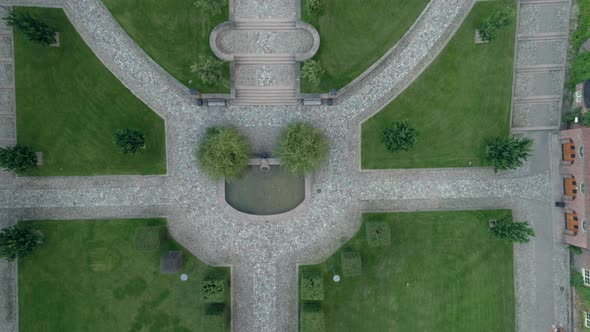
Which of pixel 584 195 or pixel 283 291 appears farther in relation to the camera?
pixel 283 291

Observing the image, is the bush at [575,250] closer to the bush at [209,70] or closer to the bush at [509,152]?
the bush at [509,152]

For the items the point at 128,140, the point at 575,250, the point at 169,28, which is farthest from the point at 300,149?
the point at 575,250

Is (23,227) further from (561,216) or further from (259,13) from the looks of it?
(561,216)

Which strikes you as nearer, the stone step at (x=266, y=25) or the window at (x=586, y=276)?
the stone step at (x=266, y=25)

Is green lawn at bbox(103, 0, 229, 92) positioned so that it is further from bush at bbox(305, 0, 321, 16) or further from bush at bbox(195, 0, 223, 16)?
bush at bbox(305, 0, 321, 16)

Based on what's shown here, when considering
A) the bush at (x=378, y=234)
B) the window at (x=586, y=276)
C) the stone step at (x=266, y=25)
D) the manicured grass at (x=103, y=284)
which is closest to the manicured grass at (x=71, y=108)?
the manicured grass at (x=103, y=284)

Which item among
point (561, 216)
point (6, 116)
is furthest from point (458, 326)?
point (6, 116)

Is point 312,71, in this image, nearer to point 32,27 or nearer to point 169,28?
point 169,28
